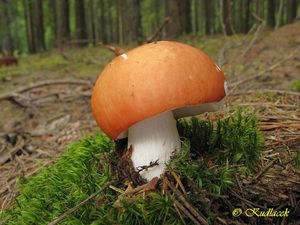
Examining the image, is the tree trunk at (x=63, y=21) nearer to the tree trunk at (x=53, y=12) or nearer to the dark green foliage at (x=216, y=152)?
the tree trunk at (x=53, y=12)

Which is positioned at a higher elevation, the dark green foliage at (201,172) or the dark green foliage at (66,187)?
the dark green foliage at (201,172)

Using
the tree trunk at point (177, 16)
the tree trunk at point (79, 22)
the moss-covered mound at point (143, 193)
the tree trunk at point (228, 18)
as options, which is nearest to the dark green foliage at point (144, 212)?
the moss-covered mound at point (143, 193)

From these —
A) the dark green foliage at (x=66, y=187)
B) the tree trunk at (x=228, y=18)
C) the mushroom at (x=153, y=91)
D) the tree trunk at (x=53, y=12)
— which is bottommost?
the dark green foliage at (x=66, y=187)

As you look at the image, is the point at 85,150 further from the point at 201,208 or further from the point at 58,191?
the point at 201,208

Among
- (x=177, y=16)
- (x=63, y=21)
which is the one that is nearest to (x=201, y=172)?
(x=177, y=16)

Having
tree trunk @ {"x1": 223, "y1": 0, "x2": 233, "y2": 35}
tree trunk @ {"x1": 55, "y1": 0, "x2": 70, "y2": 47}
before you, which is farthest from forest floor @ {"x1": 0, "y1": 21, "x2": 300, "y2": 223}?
tree trunk @ {"x1": 55, "y1": 0, "x2": 70, "y2": 47}

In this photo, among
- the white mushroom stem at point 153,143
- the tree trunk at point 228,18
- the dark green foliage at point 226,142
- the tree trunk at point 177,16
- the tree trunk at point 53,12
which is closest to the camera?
the white mushroom stem at point 153,143

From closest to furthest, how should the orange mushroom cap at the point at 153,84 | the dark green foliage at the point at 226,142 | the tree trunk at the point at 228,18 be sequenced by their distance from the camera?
the orange mushroom cap at the point at 153,84, the dark green foliage at the point at 226,142, the tree trunk at the point at 228,18

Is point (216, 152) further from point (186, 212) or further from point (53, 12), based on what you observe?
point (53, 12)
